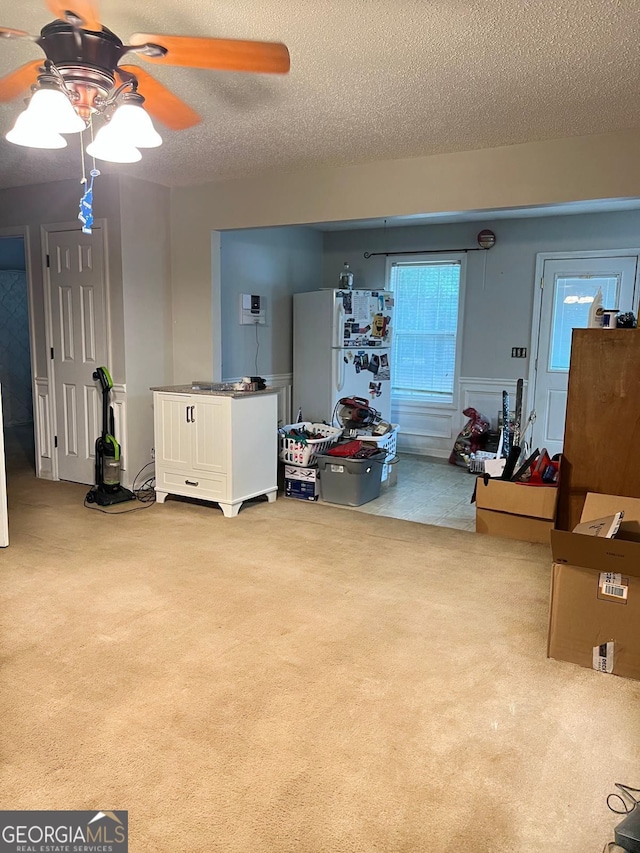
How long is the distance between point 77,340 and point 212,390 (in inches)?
50.8

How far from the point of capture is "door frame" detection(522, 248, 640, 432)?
5703 mm

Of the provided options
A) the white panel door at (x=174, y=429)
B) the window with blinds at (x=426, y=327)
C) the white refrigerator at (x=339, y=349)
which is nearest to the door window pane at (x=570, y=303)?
the window with blinds at (x=426, y=327)

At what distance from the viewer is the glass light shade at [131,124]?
2.12m

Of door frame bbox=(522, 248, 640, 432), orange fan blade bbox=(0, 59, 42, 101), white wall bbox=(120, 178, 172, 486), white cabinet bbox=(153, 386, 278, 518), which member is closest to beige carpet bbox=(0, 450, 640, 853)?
white cabinet bbox=(153, 386, 278, 518)

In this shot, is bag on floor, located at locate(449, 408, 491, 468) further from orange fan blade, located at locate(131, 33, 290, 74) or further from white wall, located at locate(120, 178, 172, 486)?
orange fan blade, located at locate(131, 33, 290, 74)

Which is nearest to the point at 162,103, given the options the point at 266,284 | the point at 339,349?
the point at 339,349

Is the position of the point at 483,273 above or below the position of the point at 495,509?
above

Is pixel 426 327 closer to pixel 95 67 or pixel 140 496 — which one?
pixel 140 496

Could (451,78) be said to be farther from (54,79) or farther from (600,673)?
(600,673)

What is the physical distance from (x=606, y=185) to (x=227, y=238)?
321 centimetres

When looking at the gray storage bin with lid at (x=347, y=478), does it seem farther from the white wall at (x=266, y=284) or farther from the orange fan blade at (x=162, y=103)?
the orange fan blade at (x=162, y=103)

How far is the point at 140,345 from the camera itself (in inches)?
194

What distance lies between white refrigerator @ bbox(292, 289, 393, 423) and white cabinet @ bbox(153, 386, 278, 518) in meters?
1.42

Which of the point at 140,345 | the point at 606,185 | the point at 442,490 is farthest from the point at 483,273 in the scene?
the point at 140,345
